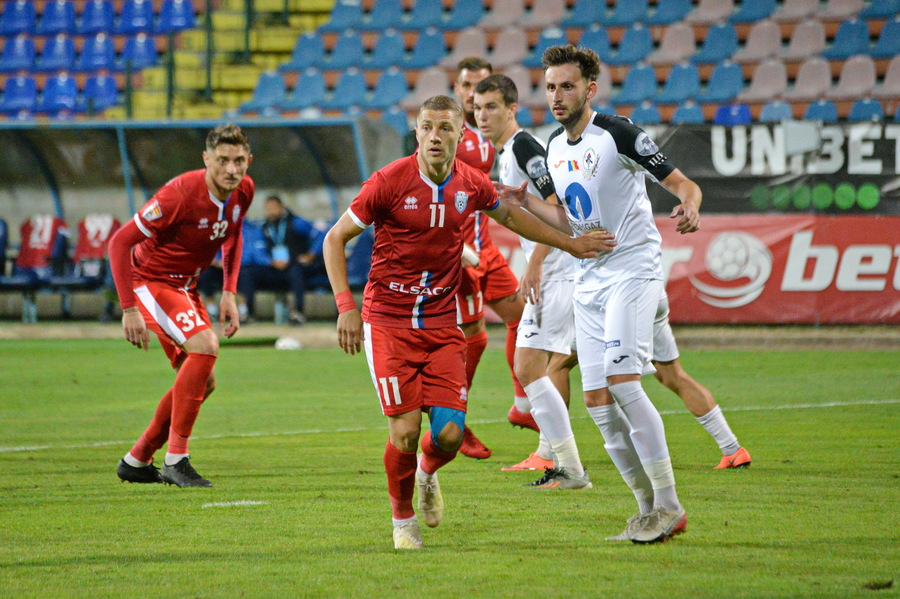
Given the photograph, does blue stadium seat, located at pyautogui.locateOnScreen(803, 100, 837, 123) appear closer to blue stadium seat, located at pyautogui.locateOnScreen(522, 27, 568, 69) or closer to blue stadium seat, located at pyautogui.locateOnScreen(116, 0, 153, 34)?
blue stadium seat, located at pyautogui.locateOnScreen(522, 27, 568, 69)

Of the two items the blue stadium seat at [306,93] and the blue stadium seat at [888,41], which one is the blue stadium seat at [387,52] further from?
the blue stadium seat at [888,41]

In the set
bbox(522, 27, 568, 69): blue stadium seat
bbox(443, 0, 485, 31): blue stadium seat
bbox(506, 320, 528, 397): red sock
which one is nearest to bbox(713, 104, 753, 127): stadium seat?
bbox(522, 27, 568, 69): blue stadium seat

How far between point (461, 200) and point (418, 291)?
0.44m

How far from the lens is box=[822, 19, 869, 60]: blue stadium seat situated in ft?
58.8

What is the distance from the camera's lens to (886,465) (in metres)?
6.50

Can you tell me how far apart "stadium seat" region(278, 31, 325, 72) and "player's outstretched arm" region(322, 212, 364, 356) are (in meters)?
16.8

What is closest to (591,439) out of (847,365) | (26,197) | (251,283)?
(847,365)

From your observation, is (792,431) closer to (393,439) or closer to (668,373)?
(668,373)

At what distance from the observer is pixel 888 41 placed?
58.2 ft

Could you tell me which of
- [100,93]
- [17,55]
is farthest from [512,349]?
[17,55]

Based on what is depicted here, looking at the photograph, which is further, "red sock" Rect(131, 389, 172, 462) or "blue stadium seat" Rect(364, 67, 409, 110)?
"blue stadium seat" Rect(364, 67, 409, 110)

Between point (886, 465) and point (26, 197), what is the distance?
52.6 feet

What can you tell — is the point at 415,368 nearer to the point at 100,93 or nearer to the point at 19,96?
the point at 100,93

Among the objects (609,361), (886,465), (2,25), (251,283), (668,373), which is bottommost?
(251,283)
